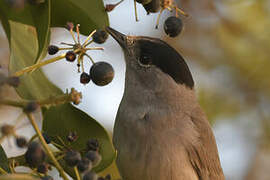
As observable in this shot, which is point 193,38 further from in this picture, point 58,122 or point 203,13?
point 58,122

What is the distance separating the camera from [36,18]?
256cm

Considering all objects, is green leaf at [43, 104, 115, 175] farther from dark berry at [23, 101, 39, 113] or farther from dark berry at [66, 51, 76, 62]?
dark berry at [23, 101, 39, 113]

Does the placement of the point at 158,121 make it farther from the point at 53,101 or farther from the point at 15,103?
the point at 15,103

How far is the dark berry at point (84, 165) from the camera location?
220 centimetres

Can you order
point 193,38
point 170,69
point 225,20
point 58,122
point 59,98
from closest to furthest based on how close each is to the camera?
1. point 59,98
2. point 58,122
3. point 170,69
4. point 225,20
5. point 193,38

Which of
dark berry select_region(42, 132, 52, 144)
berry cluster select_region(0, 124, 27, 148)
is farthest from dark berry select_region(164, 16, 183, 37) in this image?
berry cluster select_region(0, 124, 27, 148)

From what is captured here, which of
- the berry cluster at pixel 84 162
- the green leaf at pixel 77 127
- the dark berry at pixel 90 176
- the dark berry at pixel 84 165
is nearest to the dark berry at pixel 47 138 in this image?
the green leaf at pixel 77 127

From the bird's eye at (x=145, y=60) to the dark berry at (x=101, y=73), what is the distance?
1.82 meters

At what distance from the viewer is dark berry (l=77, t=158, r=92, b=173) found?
2.20 metres

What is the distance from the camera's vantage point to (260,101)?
6109 mm

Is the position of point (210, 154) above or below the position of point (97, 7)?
below

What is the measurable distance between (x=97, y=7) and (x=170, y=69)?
5.58 ft

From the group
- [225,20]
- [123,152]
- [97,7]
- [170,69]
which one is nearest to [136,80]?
[170,69]

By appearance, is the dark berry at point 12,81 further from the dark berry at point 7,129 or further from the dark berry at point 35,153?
the dark berry at point 35,153
